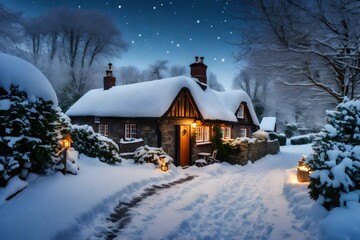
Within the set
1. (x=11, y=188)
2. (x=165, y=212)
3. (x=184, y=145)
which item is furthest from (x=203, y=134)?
(x=11, y=188)

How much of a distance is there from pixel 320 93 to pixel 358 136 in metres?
4.05

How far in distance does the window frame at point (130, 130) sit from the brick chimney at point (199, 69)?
6824 millimetres

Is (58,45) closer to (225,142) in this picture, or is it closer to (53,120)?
(225,142)

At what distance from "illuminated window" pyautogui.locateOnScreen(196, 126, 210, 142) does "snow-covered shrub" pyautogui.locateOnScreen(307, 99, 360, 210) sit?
10.8 metres

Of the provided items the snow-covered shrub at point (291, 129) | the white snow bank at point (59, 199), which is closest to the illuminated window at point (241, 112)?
the white snow bank at point (59, 199)

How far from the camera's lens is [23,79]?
6.57m

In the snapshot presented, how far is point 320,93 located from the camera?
9.27 metres

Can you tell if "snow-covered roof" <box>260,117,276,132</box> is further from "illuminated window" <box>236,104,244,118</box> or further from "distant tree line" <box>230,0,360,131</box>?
"distant tree line" <box>230,0,360,131</box>

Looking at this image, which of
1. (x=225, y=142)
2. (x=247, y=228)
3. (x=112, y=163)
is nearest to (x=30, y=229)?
(x=247, y=228)

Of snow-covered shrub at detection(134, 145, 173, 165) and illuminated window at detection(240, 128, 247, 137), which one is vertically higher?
illuminated window at detection(240, 128, 247, 137)

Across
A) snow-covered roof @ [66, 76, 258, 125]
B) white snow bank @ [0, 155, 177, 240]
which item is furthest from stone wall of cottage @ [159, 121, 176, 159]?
white snow bank @ [0, 155, 177, 240]

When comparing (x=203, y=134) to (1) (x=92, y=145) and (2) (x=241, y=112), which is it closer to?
(2) (x=241, y=112)

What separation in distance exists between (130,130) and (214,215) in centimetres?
976

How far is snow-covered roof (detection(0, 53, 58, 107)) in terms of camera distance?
20.6 feet
